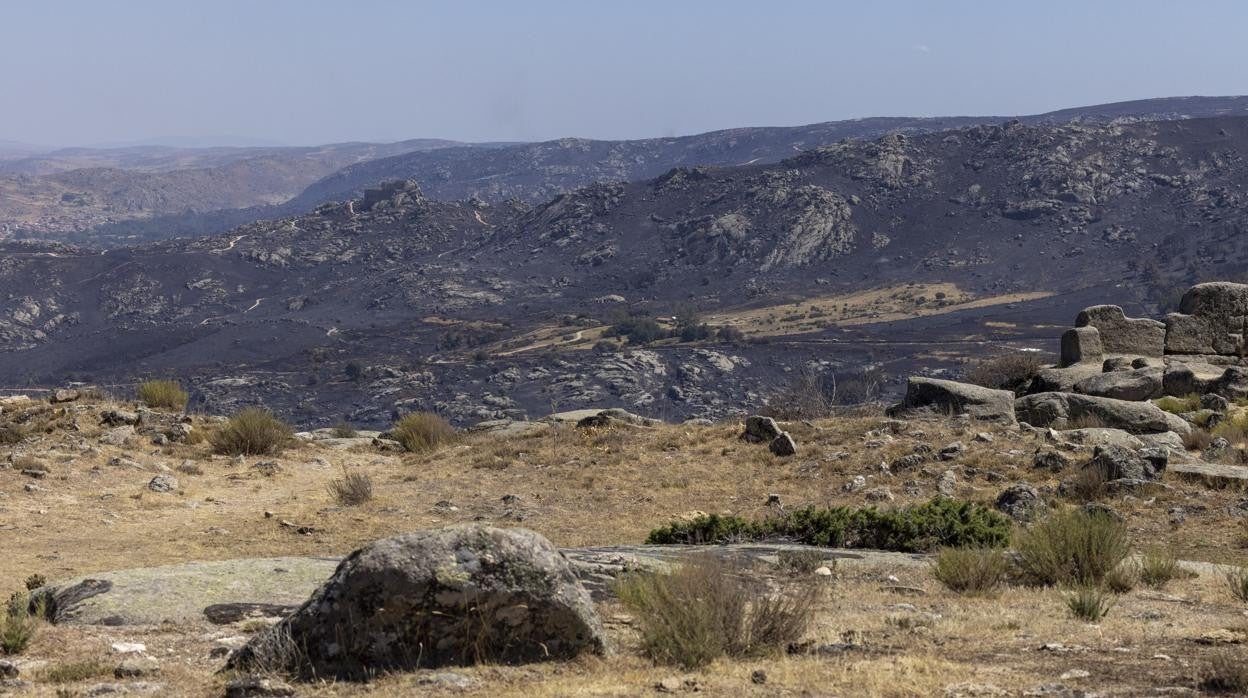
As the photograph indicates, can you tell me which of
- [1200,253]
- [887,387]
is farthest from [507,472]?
[1200,253]

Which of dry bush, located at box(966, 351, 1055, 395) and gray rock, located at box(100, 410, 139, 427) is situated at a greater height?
gray rock, located at box(100, 410, 139, 427)

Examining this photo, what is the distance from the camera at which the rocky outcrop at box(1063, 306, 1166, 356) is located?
23.3 meters

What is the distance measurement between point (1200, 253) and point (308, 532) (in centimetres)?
8830

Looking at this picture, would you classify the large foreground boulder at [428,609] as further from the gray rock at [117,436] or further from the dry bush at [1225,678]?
the gray rock at [117,436]

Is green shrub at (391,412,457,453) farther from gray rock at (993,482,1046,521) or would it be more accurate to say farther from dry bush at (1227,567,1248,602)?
dry bush at (1227,567,1248,602)

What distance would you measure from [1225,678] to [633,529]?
8.89 meters

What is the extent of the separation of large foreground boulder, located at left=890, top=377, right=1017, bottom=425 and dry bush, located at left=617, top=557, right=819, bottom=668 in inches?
473

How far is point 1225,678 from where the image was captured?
5316 millimetres

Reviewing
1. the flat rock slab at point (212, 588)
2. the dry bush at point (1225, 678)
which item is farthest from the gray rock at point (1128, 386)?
the dry bush at point (1225, 678)

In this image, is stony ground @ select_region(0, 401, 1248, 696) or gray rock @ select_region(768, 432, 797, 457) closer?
stony ground @ select_region(0, 401, 1248, 696)

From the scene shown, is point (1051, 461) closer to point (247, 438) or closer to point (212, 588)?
point (212, 588)

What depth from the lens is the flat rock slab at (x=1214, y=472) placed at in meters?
13.0

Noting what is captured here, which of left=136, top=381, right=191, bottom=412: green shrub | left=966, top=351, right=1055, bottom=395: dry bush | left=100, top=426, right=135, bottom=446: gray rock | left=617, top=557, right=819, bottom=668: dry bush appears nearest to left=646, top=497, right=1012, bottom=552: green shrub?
left=617, top=557, right=819, bottom=668: dry bush

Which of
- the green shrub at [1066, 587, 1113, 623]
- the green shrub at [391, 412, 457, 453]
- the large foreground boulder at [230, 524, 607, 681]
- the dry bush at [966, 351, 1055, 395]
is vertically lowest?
the green shrub at [391, 412, 457, 453]
